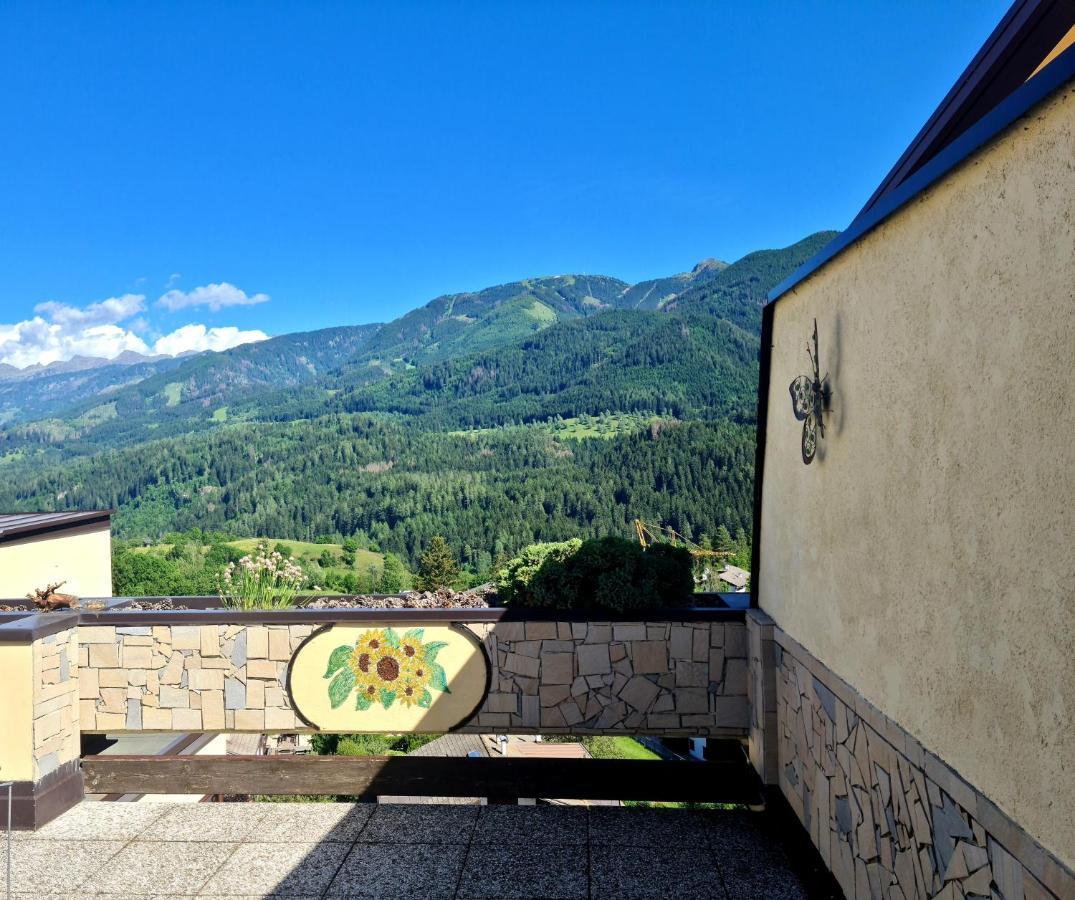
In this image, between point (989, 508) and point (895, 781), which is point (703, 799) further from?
point (989, 508)

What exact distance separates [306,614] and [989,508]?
15.9 feet

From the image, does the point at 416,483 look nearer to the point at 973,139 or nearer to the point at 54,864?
the point at 54,864

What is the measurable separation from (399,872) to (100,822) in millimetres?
2366

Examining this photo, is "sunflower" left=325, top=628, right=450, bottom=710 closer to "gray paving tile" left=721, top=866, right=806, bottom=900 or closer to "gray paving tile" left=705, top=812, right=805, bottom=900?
"gray paving tile" left=705, top=812, right=805, bottom=900

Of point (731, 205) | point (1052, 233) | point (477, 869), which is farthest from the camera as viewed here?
point (731, 205)

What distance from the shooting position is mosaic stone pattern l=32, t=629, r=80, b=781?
17.5ft

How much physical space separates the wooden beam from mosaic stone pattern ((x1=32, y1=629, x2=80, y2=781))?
0.95 feet

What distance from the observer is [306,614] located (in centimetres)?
571

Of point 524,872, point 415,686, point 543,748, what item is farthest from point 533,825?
point 543,748

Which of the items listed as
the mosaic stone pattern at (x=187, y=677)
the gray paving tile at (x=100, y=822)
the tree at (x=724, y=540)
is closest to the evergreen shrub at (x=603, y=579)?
the mosaic stone pattern at (x=187, y=677)

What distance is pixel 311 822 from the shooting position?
17.5ft

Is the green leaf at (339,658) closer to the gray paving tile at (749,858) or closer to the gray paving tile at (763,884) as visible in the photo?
the gray paving tile at (749,858)

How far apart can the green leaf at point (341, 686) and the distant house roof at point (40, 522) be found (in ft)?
18.1

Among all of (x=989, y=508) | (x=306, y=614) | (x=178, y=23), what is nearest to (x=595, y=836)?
(x=306, y=614)
